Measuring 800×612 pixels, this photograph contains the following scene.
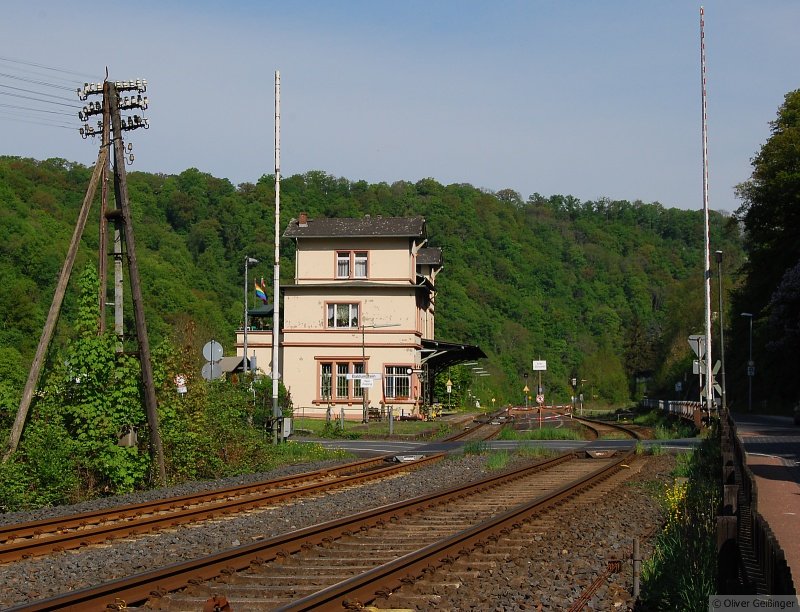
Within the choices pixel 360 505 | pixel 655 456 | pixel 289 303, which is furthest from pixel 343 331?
pixel 360 505

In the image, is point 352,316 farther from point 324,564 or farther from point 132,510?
point 324,564

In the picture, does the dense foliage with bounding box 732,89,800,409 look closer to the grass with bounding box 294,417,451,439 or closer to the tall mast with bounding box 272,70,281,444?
the grass with bounding box 294,417,451,439

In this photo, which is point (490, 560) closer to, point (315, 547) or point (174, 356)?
point (315, 547)

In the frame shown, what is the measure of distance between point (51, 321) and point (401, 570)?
11754 millimetres

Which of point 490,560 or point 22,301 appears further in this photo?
point 22,301

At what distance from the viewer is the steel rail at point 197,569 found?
7.76m

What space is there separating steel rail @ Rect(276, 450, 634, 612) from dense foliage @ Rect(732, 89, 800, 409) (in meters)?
51.2

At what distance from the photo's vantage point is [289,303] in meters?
59.8

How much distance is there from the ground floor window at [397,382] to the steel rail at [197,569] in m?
43.8

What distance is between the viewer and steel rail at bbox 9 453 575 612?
7.76 meters

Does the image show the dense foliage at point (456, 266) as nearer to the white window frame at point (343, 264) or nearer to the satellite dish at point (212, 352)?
the white window frame at point (343, 264)

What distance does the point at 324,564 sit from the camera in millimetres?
10180

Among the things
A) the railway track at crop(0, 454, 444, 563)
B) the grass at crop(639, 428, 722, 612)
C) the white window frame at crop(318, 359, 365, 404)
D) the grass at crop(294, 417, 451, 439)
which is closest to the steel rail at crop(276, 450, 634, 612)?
the grass at crop(639, 428, 722, 612)

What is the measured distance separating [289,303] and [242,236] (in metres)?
52.3
